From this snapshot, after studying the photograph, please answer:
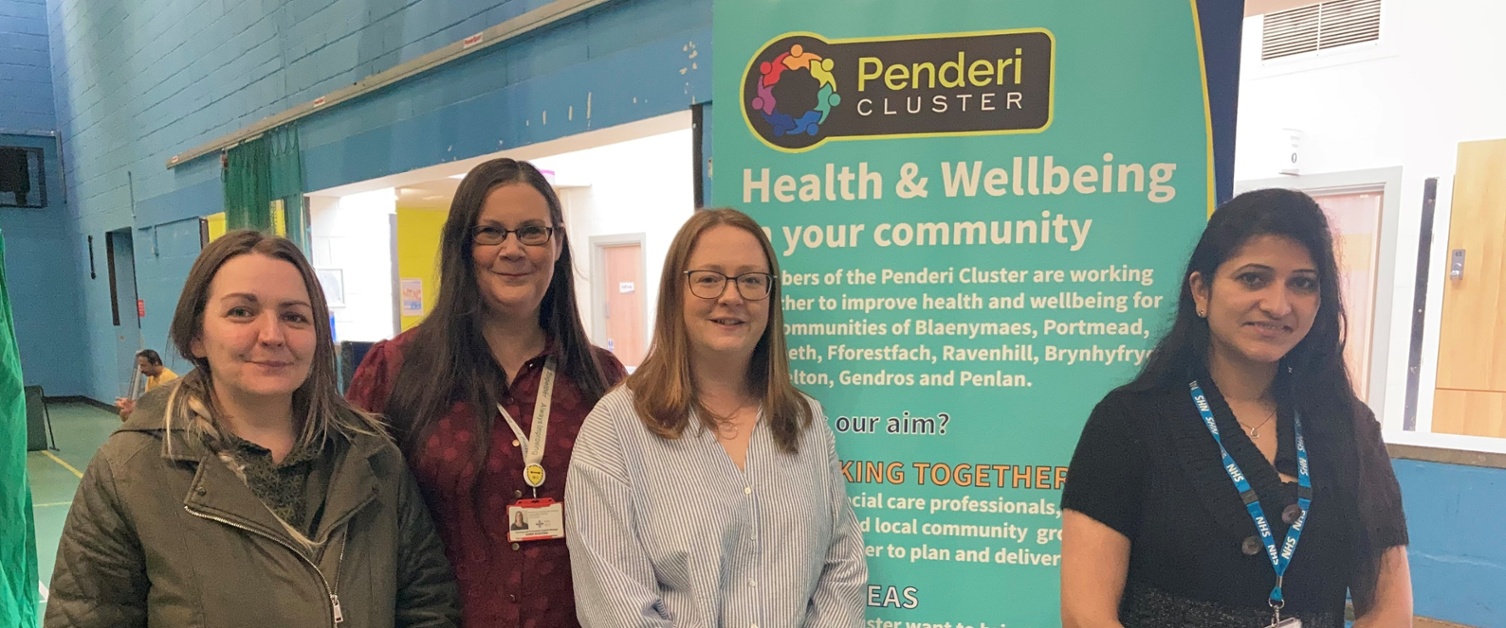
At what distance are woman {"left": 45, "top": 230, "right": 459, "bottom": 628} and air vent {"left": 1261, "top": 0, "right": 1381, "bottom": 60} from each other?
3723 millimetres

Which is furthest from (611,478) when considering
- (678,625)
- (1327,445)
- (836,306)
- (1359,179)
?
(1359,179)

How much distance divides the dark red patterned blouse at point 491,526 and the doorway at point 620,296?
233 inches

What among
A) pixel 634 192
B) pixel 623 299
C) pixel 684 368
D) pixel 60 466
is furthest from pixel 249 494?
pixel 60 466

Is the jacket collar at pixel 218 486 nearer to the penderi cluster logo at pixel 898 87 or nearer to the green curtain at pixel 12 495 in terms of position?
the penderi cluster logo at pixel 898 87

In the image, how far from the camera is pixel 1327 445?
1316 mm

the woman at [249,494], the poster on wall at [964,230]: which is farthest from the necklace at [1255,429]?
the woman at [249,494]

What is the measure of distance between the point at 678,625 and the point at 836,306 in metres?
0.74

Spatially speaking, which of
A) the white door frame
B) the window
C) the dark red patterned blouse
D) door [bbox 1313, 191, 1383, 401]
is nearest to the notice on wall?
the white door frame

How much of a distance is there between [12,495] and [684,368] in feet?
6.21

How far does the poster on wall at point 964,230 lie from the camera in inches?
61.3

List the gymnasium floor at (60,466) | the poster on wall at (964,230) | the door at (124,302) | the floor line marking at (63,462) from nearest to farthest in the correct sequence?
the poster on wall at (964,230)
the gymnasium floor at (60,466)
the floor line marking at (63,462)
the door at (124,302)

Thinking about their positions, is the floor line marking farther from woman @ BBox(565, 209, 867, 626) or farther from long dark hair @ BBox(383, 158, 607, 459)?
woman @ BBox(565, 209, 867, 626)

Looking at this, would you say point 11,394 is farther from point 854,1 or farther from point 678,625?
point 854,1

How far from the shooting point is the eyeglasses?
144 cm
